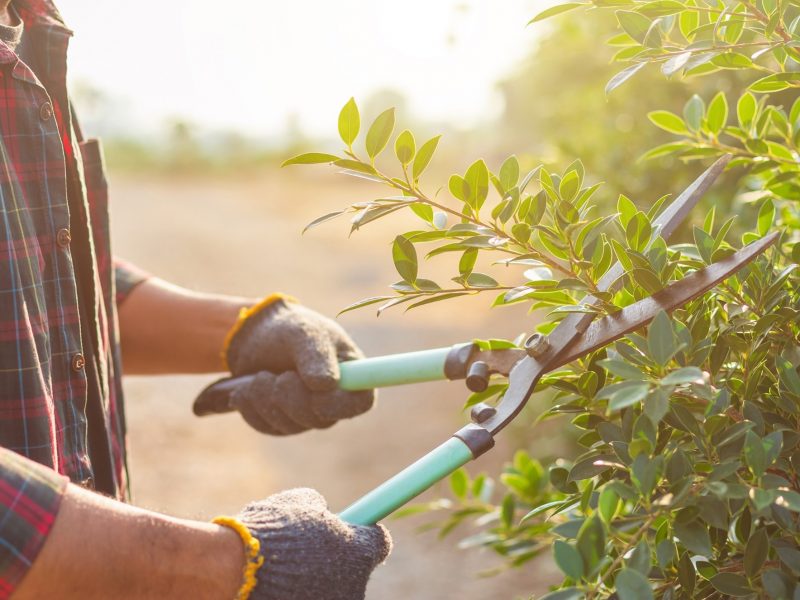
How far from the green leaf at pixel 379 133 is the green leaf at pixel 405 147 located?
0.7 inches

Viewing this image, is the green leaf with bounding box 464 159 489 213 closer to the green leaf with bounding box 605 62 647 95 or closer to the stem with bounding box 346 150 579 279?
the stem with bounding box 346 150 579 279

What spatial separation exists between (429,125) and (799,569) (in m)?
15.3

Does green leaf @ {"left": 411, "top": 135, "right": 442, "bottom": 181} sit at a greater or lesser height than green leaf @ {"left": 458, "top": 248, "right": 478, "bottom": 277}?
greater

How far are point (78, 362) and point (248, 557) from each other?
0.48m

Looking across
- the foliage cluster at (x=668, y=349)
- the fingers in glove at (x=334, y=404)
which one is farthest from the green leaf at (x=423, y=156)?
the fingers in glove at (x=334, y=404)

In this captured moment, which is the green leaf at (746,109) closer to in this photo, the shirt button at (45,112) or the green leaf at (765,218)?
the green leaf at (765,218)

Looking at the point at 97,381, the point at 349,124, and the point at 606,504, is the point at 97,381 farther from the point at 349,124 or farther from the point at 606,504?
the point at 606,504

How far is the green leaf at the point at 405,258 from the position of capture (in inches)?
46.0

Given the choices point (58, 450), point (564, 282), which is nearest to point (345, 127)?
point (564, 282)

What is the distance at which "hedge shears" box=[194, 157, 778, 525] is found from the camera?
1051mm

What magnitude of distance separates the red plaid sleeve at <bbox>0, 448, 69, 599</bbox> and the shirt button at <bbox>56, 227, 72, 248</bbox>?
0.45 m

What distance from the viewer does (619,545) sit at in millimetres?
1065

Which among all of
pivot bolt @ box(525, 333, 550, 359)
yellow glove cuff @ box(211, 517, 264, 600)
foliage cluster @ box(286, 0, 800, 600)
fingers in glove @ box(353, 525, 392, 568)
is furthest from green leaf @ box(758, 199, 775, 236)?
yellow glove cuff @ box(211, 517, 264, 600)

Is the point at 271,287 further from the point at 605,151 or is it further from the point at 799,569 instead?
the point at 799,569
